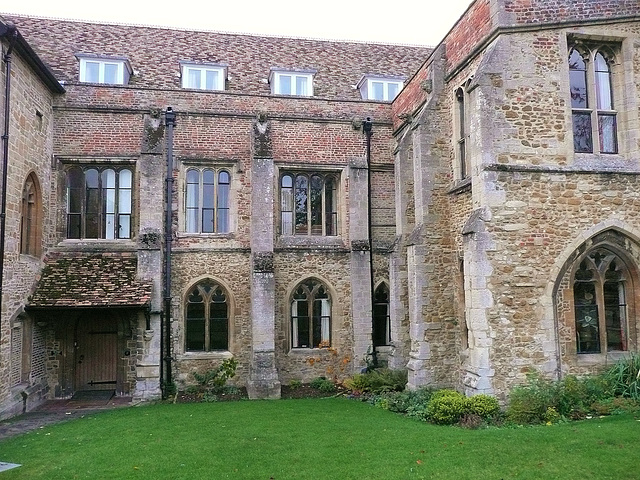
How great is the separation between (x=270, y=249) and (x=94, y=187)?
5.72 metres

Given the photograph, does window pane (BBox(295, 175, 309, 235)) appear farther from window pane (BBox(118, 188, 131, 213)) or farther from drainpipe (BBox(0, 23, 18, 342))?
drainpipe (BBox(0, 23, 18, 342))

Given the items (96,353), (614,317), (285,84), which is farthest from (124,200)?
(614,317)

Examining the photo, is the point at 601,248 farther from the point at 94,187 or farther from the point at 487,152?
the point at 94,187

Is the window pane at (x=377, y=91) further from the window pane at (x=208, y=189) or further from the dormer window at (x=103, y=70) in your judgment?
the dormer window at (x=103, y=70)

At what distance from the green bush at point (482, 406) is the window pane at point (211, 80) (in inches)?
531

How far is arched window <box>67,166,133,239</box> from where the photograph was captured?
51.2 feet

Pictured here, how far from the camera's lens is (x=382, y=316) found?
1703cm

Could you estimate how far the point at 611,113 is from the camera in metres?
11.9

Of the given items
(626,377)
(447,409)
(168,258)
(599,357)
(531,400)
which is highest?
(168,258)

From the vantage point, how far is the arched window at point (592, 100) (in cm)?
1180

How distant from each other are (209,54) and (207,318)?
10.1m

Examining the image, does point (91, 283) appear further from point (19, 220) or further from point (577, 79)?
point (577, 79)

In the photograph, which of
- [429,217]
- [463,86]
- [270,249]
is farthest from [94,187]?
[463,86]

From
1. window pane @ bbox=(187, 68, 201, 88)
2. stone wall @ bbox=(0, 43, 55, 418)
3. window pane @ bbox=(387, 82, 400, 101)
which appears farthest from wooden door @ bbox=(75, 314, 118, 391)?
window pane @ bbox=(387, 82, 400, 101)
